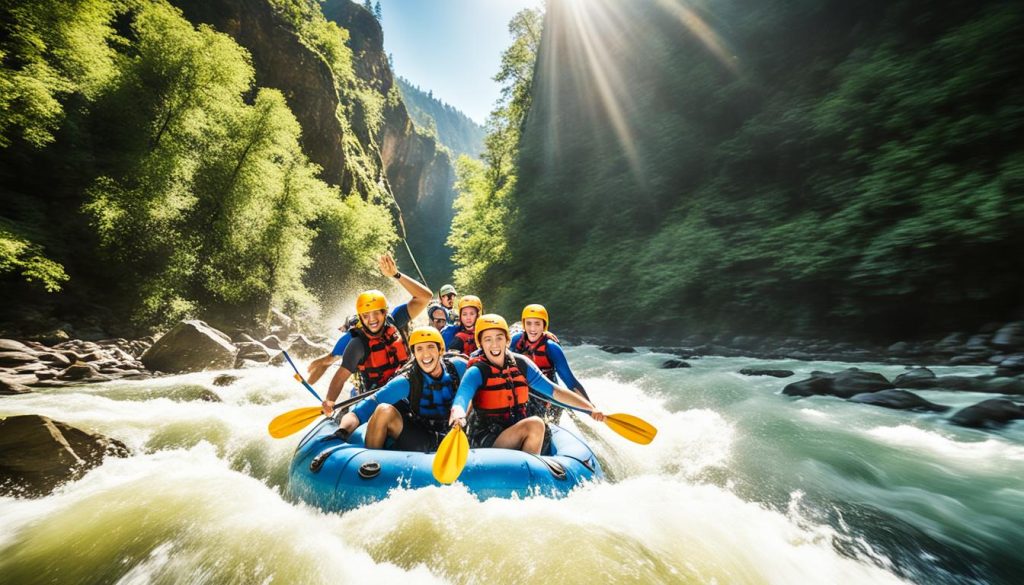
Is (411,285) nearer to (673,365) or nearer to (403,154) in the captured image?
(673,365)

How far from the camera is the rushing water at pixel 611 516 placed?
2547 mm

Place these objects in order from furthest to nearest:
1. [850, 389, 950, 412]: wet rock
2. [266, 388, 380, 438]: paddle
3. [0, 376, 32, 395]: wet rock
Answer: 1. [0, 376, 32, 395]: wet rock
2. [850, 389, 950, 412]: wet rock
3. [266, 388, 380, 438]: paddle

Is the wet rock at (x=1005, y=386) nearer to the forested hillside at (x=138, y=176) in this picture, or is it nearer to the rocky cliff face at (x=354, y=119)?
the forested hillside at (x=138, y=176)

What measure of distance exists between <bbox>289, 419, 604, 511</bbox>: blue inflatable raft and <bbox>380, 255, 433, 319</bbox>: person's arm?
2.00 m

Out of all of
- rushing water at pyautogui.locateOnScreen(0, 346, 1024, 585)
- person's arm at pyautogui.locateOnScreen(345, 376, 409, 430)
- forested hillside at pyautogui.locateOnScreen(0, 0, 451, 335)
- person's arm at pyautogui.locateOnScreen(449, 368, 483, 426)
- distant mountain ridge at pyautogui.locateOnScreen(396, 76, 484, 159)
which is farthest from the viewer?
distant mountain ridge at pyautogui.locateOnScreen(396, 76, 484, 159)

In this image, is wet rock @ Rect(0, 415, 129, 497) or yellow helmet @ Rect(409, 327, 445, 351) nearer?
wet rock @ Rect(0, 415, 129, 497)

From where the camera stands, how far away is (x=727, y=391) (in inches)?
→ 290

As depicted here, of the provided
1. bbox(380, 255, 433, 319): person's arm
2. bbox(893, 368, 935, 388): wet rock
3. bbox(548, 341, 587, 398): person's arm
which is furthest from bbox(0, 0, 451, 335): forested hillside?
bbox(893, 368, 935, 388): wet rock

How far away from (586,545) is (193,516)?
10.4ft

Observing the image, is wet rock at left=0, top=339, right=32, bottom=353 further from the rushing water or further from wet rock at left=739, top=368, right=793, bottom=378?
wet rock at left=739, top=368, right=793, bottom=378

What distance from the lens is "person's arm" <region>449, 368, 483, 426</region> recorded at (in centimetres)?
307

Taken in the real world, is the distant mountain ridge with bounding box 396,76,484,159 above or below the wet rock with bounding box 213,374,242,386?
above

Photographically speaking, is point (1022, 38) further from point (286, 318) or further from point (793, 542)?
point (286, 318)

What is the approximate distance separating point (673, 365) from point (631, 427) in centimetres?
671
